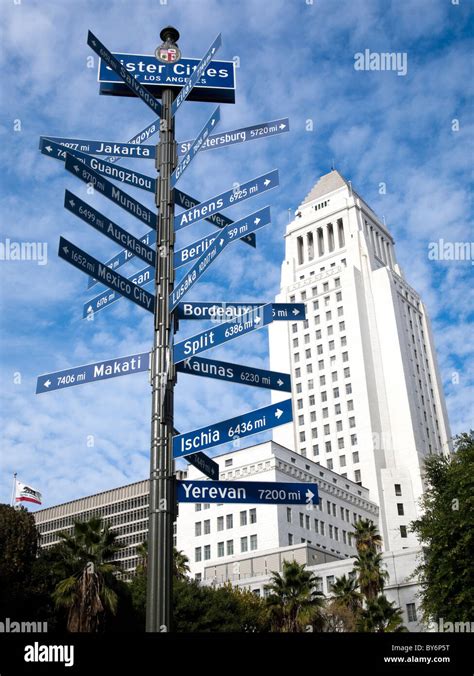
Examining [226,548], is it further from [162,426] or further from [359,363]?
[162,426]

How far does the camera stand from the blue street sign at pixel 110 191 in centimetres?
932

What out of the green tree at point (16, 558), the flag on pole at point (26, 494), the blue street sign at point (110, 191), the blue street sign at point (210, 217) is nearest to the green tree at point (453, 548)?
the green tree at point (16, 558)

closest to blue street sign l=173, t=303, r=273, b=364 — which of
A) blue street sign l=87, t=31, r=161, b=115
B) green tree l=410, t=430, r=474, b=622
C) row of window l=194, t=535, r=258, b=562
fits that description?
blue street sign l=87, t=31, r=161, b=115

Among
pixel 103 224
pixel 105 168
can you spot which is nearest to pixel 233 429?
pixel 103 224

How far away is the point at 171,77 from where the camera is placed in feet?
35.2

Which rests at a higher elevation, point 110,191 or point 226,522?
point 226,522

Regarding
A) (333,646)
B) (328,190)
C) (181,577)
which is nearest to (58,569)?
(181,577)

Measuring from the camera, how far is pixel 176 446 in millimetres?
8422

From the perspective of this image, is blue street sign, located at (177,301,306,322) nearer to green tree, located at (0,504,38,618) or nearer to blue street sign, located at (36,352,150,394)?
blue street sign, located at (36,352,150,394)

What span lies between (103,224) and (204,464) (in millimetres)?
3500

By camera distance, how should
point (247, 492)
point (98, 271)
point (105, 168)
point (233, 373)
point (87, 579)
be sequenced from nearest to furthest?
point (247, 492)
point (98, 271)
point (233, 373)
point (105, 168)
point (87, 579)

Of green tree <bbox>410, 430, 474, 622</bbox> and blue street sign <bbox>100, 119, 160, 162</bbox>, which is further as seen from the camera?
green tree <bbox>410, 430, 474, 622</bbox>

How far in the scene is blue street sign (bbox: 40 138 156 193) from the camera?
32.2 ft

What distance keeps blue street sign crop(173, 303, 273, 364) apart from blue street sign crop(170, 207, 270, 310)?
0.53 meters
